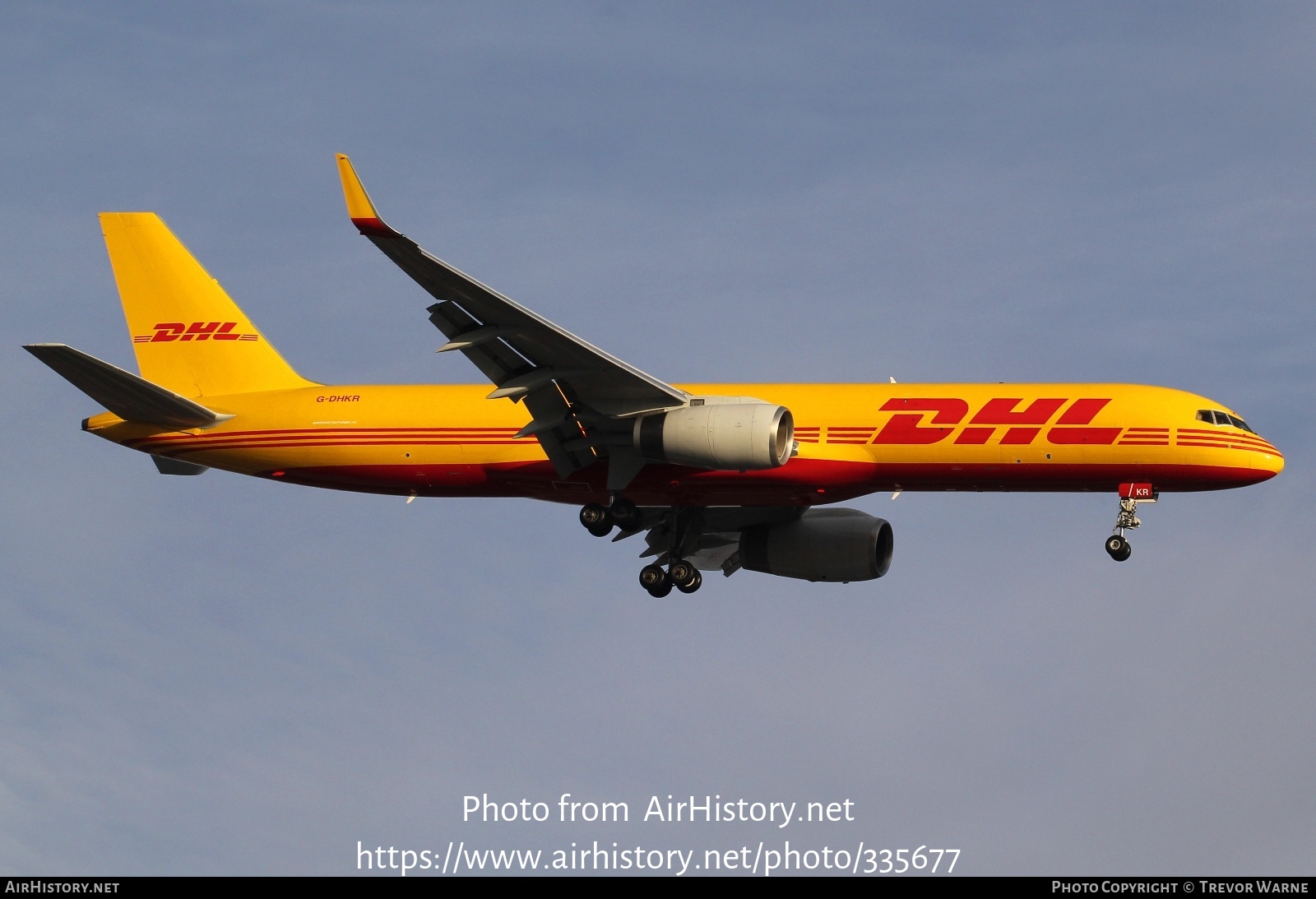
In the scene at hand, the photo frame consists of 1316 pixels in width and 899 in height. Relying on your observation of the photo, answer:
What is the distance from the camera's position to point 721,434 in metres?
41.8

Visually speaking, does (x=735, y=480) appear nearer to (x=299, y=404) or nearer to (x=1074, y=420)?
(x=1074, y=420)

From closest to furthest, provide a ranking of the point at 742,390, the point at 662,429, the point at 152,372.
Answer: the point at 662,429
the point at 742,390
the point at 152,372

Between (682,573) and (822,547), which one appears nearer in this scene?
(682,573)

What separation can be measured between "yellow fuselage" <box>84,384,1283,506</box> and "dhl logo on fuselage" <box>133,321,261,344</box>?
192 cm

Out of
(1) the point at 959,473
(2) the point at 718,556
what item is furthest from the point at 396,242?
(2) the point at 718,556

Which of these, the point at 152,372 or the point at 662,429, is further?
the point at 152,372

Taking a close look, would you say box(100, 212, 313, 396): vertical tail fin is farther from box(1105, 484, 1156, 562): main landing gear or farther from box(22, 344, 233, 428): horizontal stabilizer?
box(1105, 484, 1156, 562): main landing gear

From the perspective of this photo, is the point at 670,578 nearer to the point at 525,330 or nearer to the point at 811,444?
the point at 811,444

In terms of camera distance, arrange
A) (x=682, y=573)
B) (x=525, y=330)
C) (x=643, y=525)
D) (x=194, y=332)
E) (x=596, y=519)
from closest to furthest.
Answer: (x=525, y=330) → (x=596, y=519) → (x=682, y=573) → (x=643, y=525) → (x=194, y=332)

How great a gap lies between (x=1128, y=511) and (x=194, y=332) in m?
25.0

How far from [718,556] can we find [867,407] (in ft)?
28.9

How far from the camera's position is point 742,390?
4597cm

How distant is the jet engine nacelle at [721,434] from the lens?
41625 mm

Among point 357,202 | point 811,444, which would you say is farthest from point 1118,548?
point 357,202
